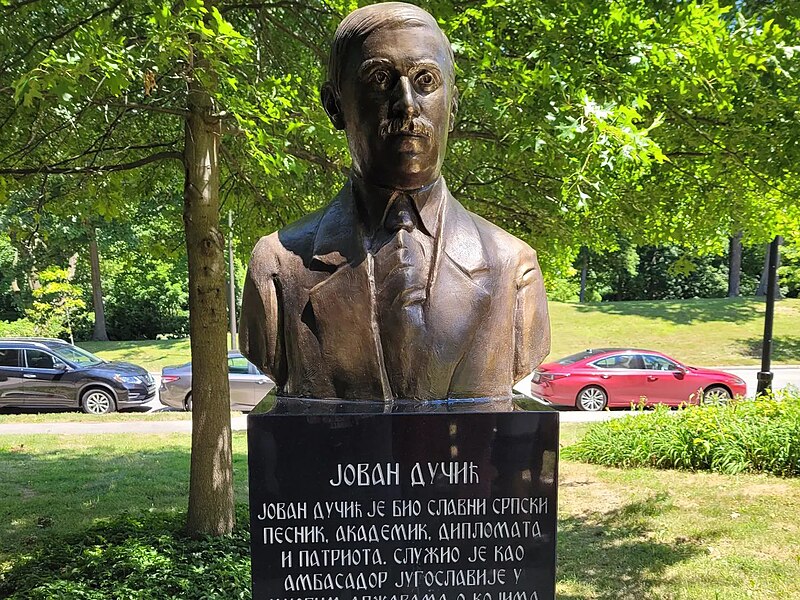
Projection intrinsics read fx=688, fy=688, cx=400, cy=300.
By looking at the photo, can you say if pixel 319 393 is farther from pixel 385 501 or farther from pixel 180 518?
pixel 180 518

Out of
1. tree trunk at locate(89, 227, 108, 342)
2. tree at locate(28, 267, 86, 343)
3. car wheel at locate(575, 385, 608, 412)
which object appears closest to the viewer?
car wheel at locate(575, 385, 608, 412)

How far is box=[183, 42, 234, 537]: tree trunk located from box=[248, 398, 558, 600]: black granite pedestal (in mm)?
3362

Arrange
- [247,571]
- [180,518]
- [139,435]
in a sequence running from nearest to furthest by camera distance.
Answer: [247,571], [180,518], [139,435]

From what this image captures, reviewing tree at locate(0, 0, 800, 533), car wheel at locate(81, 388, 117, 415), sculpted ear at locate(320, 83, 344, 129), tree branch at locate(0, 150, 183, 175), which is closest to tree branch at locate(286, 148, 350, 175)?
tree at locate(0, 0, 800, 533)

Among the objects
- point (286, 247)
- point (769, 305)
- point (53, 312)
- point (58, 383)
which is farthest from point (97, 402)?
point (286, 247)

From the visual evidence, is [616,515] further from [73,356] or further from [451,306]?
[73,356]

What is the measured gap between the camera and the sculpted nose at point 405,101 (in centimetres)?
259

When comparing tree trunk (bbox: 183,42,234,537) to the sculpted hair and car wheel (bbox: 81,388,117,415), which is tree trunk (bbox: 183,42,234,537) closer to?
→ the sculpted hair

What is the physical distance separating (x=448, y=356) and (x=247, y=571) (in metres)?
3.48

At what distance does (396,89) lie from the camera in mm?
2615

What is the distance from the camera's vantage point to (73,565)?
5395 millimetres

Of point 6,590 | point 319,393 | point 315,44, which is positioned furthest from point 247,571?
point 315,44

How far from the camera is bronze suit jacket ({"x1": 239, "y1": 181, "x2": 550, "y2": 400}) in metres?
2.74

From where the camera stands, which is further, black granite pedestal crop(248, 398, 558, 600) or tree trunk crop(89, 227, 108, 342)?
tree trunk crop(89, 227, 108, 342)
